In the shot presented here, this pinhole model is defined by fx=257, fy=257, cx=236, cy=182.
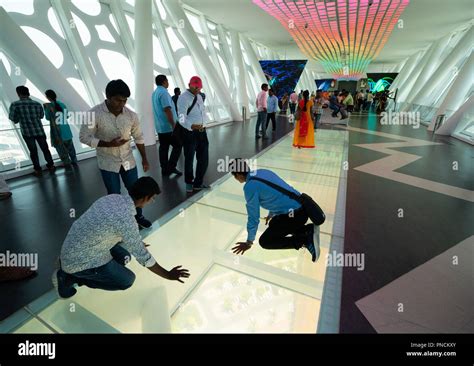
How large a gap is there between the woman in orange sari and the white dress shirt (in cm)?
547

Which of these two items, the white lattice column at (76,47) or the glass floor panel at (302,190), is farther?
the white lattice column at (76,47)

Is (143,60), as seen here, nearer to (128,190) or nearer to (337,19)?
(128,190)

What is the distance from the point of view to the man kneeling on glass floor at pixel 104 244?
64.6 inches

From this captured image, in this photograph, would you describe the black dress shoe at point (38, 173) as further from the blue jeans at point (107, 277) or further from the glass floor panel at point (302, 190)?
the blue jeans at point (107, 277)

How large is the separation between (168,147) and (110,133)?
2430mm

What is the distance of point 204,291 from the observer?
2760 mm

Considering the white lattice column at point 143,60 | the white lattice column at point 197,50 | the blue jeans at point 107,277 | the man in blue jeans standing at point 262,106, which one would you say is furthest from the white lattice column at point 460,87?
the blue jeans at point 107,277

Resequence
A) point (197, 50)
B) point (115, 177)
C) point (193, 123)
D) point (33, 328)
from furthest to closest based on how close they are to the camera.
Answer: point (197, 50)
point (193, 123)
point (115, 177)
point (33, 328)

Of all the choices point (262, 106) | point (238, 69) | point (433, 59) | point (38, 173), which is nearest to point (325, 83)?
point (433, 59)

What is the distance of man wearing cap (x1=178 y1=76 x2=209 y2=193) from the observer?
12.6 ft

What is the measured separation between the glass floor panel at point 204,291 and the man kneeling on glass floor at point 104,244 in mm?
288

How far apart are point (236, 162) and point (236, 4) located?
10.1m
